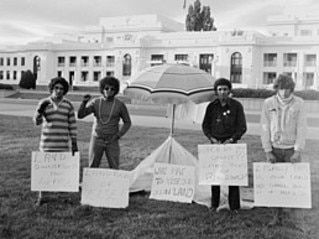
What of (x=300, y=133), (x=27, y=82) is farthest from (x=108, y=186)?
(x=27, y=82)

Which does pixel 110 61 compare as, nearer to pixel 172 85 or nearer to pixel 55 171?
pixel 172 85

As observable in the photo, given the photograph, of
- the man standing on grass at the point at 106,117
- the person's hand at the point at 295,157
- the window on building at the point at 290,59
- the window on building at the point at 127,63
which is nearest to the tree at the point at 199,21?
the window on building at the point at 127,63

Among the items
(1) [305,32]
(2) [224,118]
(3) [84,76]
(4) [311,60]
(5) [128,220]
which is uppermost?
(1) [305,32]

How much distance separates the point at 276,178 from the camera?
4.60m

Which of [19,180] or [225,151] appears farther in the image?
[19,180]

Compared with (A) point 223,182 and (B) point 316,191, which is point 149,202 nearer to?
(A) point 223,182

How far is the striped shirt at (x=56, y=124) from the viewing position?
4992mm

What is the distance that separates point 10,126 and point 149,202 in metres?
8.82

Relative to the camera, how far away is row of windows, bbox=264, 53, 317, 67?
1975 inches

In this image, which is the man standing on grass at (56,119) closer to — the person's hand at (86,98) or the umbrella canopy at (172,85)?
the person's hand at (86,98)

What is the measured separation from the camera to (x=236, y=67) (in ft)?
180

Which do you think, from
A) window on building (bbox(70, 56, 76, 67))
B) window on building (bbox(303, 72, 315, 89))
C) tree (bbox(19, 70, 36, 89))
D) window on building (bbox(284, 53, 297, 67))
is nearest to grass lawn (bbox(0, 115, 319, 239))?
window on building (bbox(303, 72, 315, 89))

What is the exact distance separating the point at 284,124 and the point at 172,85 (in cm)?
147

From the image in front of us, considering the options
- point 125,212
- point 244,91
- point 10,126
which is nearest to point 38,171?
point 125,212
